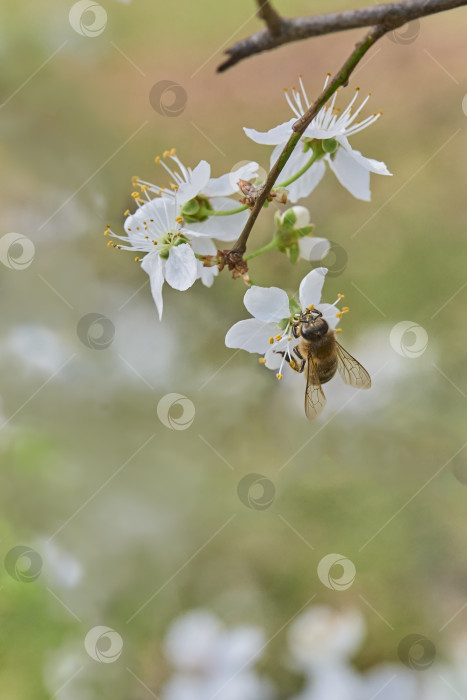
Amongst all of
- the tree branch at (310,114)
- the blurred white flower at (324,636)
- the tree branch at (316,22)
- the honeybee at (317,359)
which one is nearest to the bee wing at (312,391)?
the honeybee at (317,359)

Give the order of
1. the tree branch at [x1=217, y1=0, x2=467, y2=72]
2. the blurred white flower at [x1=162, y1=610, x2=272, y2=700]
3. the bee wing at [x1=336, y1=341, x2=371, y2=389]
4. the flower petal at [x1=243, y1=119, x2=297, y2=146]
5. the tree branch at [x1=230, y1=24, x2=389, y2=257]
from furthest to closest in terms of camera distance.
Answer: the blurred white flower at [x1=162, y1=610, x2=272, y2=700] < the bee wing at [x1=336, y1=341, x2=371, y2=389] < the flower petal at [x1=243, y1=119, x2=297, y2=146] < the tree branch at [x1=230, y1=24, x2=389, y2=257] < the tree branch at [x1=217, y1=0, x2=467, y2=72]

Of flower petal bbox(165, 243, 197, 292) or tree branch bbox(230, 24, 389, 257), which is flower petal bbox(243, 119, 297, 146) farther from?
flower petal bbox(165, 243, 197, 292)

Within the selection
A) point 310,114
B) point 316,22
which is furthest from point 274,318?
point 316,22

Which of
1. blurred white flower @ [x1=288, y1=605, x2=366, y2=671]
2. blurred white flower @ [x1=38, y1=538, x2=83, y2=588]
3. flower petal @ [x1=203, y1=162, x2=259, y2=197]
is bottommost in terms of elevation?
blurred white flower @ [x1=38, y1=538, x2=83, y2=588]

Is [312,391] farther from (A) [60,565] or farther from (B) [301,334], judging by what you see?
(A) [60,565]

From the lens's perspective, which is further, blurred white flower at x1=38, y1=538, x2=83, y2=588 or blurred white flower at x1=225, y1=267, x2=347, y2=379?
blurred white flower at x1=38, y1=538, x2=83, y2=588

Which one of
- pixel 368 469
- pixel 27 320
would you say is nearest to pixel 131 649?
pixel 368 469

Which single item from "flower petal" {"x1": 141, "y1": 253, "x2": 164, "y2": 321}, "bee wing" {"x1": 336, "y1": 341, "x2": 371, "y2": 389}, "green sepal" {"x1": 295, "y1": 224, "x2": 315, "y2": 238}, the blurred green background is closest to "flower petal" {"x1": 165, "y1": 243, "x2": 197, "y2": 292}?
"flower petal" {"x1": 141, "y1": 253, "x2": 164, "y2": 321}

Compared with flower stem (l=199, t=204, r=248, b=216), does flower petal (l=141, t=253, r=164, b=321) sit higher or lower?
lower
